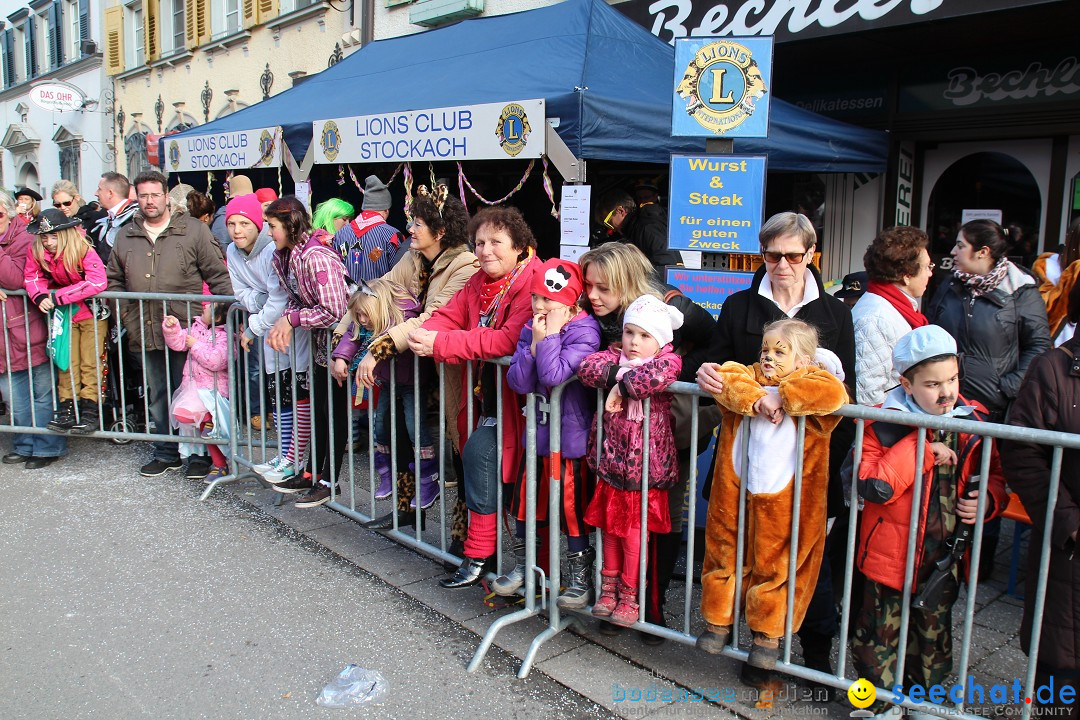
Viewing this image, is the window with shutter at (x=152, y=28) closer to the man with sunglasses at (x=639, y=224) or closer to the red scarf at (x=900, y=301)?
the man with sunglasses at (x=639, y=224)

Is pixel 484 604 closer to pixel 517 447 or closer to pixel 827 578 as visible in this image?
pixel 517 447

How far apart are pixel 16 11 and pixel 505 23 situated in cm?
2490

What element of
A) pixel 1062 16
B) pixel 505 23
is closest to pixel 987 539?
pixel 1062 16

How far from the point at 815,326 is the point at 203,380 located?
4062 mm

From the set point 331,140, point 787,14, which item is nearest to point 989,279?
point 787,14

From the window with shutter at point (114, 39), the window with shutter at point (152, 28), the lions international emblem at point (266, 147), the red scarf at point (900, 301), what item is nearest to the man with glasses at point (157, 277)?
the lions international emblem at point (266, 147)

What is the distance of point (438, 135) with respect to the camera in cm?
634

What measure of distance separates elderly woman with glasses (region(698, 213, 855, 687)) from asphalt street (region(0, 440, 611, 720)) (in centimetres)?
84

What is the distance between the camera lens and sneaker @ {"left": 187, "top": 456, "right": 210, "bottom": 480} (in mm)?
5684

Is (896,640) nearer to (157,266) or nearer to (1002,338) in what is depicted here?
(1002,338)

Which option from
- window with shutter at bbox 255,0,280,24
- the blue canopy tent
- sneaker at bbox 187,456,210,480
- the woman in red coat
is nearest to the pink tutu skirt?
the woman in red coat

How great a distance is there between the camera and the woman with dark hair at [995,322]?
4.11 m

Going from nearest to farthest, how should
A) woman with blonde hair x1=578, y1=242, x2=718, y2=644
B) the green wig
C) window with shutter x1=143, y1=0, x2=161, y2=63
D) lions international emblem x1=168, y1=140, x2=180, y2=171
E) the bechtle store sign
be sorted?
woman with blonde hair x1=578, y1=242, x2=718, y2=644 → the bechtle store sign → the green wig → lions international emblem x1=168, y1=140, x2=180, y2=171 → window with shutter x1=143, y1=0, x2=161, y2=63

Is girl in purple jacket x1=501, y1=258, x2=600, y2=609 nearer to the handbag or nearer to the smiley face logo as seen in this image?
the smiley face logo
